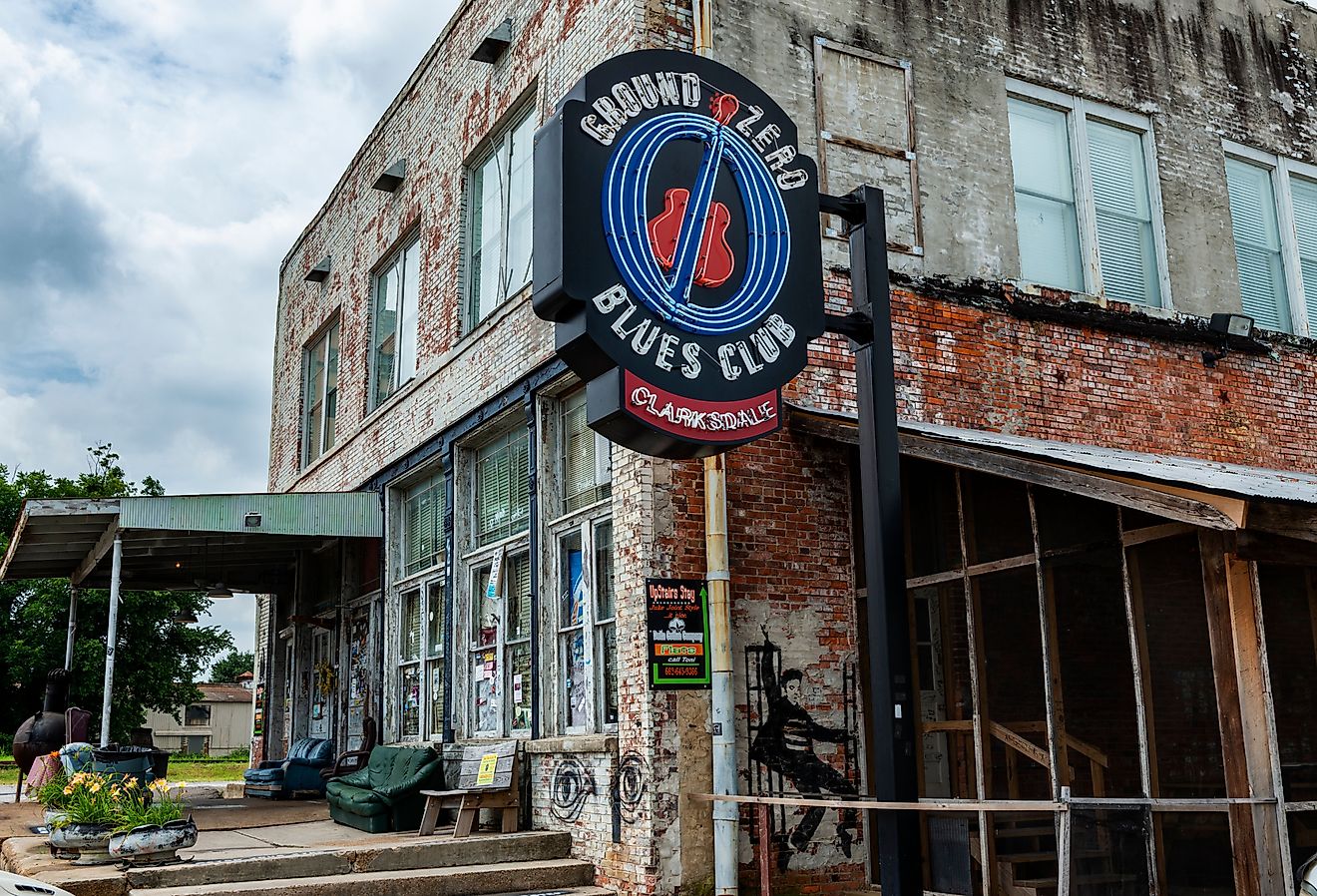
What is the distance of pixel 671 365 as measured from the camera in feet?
19.5

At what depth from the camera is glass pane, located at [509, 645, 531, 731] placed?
10867 mm

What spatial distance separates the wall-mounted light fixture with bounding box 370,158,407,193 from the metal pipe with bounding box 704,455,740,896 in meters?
7.46

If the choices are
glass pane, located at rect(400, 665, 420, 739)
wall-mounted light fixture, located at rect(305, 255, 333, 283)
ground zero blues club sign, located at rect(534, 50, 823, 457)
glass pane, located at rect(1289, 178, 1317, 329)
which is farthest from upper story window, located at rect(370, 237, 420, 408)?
glass pane, located at rect(1289, 178, 1317, 329)

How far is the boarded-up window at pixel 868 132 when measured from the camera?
1039cm

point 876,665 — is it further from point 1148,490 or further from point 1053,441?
point 1053,441

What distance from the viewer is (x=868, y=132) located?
34.7 feet

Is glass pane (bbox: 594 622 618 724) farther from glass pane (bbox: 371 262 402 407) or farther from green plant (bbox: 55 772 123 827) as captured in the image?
glass pane (bbox: 371 262 402 407)

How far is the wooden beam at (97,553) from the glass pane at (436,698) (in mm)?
3416

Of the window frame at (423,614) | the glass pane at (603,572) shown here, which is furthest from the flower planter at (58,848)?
the glass pane at (603,572)

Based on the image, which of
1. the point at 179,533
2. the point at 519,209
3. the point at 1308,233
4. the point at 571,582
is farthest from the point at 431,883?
the point at 1308,233

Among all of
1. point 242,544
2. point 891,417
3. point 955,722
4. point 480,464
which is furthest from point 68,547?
point 891,417

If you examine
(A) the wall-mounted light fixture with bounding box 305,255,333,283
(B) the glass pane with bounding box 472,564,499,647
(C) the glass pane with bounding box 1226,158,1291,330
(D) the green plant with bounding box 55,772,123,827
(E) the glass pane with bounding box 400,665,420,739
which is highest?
(A) the wall-mounted light fixture with bounding box 305,255,333,283

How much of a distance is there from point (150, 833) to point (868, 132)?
7.86 m

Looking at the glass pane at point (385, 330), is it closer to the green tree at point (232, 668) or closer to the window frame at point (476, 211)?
the window frame at point (476, 211)
